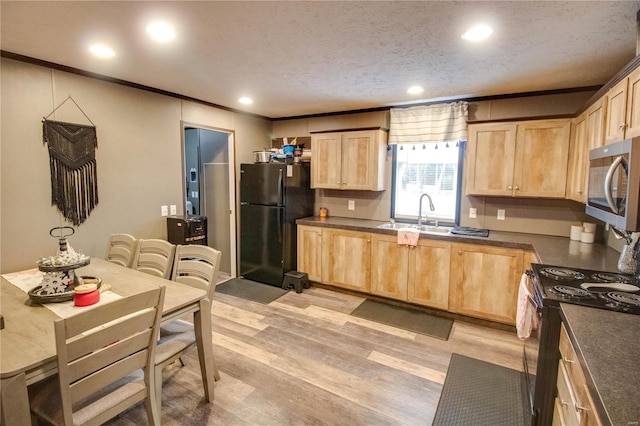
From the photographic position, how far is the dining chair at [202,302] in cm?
189

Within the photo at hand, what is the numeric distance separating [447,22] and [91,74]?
3.07 metres

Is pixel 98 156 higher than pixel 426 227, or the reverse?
pixel 98 156

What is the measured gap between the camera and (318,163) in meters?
4.45

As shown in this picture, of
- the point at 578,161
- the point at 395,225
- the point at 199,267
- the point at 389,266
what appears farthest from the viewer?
the point at 395,225

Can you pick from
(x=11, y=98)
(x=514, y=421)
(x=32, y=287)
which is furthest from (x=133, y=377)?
(x=514, y=421)

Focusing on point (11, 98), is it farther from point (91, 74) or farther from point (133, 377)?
point (133, 377)

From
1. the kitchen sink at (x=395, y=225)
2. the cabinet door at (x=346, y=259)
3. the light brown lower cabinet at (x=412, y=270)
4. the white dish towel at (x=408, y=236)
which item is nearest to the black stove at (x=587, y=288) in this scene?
the light brown lower cabinet at (x=412, y=270)

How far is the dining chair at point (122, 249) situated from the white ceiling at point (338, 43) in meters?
1.50

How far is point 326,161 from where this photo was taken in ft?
14.4

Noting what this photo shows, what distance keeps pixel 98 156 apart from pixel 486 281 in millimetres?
3976

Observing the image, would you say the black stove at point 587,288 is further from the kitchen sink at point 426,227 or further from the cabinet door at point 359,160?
the cabinet door at point 359,160

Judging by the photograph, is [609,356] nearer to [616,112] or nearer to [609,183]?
[609,183]

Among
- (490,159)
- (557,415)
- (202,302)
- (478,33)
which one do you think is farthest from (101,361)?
(490,159)

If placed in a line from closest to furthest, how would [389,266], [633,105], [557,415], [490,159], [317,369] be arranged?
[557,415], [633,105], [317,369], [490,159], [389,266]
